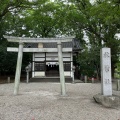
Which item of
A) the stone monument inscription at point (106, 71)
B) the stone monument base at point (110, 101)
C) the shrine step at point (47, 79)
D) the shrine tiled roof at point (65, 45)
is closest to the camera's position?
the stone monument base at point (110, 101)

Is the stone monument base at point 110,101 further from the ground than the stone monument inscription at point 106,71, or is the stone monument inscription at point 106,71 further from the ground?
the stone monument inscription at point 106,71

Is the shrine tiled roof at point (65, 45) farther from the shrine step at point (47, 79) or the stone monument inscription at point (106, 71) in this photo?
the stone monument inscription at point (106, 71)

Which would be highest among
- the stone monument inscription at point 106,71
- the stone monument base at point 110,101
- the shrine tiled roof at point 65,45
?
the shrine tiled roof at point 65,45

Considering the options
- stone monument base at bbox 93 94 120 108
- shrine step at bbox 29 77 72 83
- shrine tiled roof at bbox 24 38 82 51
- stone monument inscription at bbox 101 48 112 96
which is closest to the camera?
stone monument base at bbox 93 94 120 108

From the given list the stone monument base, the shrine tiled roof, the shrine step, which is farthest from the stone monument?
the shrine tiled roof

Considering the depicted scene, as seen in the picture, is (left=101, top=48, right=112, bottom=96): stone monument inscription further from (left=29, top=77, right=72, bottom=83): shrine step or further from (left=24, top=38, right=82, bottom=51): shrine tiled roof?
(left=24, top=38, right=82, bottom=51): shrine tiled roof

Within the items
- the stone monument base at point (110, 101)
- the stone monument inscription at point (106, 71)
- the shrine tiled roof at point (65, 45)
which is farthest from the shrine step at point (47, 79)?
the stone monument base at point (110, 101)

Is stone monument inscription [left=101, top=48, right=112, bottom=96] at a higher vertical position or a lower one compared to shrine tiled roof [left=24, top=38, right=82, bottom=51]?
lower

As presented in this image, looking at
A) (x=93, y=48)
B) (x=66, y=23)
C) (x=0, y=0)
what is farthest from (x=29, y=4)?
(x=93, y=48)

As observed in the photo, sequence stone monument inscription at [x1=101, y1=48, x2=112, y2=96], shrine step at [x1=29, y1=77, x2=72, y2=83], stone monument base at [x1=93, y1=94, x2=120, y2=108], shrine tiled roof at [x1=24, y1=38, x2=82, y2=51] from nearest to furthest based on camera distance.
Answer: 1. stone monument base at [x1=93, y1=94, x2=120, y2=108]
2. stone monument inscription at [x1=101, y1=48, x2=112, y2=96]
3. shrine step at [x1=29, y1=77, x2=72, y2=83]
4. shrine tiled roof at [x1=24, y1=38, x2=82, y2=51]

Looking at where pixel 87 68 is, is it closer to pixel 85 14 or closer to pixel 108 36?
pixel 108 36

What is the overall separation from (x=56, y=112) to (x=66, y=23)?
15.3 meters

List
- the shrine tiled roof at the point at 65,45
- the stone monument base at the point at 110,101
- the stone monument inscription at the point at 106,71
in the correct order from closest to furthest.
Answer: the stone monument base at the point at 110,101
the stone monument inscription at the point at 106,71
the shrine tiled roof at the point at 65,45

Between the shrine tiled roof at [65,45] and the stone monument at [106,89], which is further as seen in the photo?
the shrine tiled roof at [65,45]
